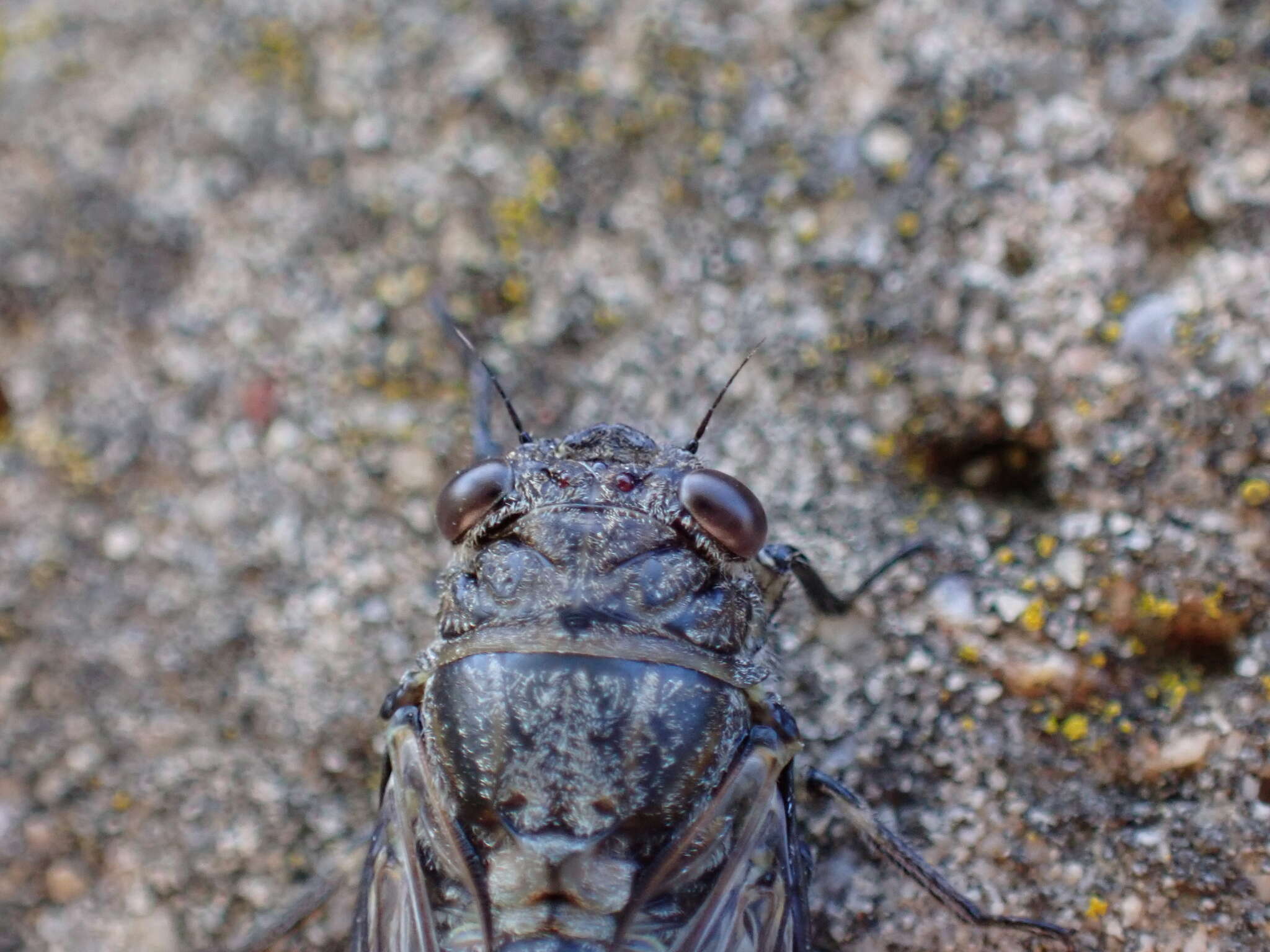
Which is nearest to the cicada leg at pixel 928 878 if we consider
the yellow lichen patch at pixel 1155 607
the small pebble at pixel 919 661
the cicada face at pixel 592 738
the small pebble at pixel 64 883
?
the cicada face at pixel 592 738

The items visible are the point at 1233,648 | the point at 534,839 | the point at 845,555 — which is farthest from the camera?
the point at 845,555

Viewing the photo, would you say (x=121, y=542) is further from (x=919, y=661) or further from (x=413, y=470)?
(x=919, y=661)

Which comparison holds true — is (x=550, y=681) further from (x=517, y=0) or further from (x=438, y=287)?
(x=517, y=0)

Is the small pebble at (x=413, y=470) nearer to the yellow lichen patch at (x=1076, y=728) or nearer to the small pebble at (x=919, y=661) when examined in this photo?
the small pebble at (x=919, y=661)

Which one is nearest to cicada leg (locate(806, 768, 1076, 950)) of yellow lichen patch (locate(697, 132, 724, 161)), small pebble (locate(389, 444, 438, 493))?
small pebble (locate(389, 444, 438, 493))

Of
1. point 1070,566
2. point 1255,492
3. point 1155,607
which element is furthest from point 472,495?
point 1255,492

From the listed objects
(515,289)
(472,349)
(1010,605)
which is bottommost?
(1010,605)

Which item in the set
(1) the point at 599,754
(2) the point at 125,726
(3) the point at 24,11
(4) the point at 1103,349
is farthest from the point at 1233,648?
(3) the point at 24,11
